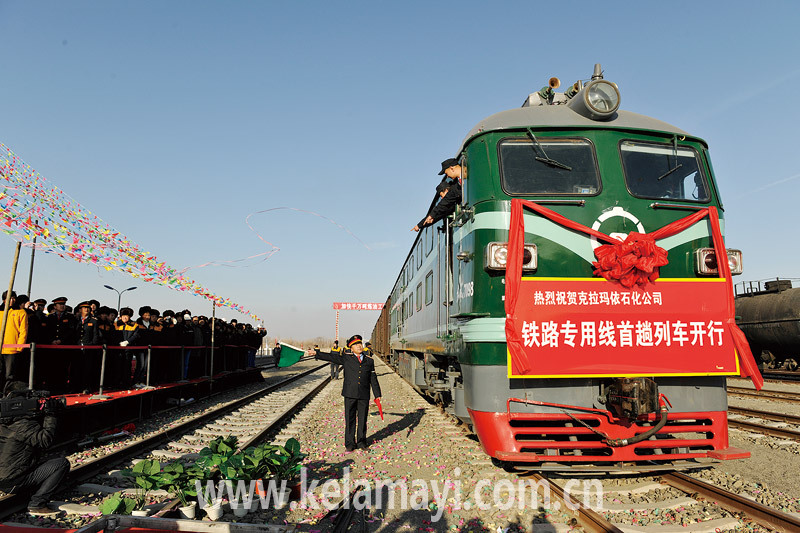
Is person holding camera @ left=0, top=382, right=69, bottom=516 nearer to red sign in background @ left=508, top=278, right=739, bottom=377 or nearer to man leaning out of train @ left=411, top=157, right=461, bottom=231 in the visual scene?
red sign in background @ left=508, top=278, right=739, bottom=377

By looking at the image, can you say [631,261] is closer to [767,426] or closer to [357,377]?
[357,377]

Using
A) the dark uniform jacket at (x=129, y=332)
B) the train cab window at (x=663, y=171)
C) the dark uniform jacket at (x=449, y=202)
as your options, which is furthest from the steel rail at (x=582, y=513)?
the dark uniform jacket at (x=129, y=332)

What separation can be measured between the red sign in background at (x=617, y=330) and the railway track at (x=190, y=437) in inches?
182

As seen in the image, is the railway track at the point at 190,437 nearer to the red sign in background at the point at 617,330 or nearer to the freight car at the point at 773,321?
the red sign in background at the point at 617,330

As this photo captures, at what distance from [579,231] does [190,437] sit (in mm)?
6936

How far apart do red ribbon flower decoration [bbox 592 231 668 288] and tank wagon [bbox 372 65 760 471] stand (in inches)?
0.5

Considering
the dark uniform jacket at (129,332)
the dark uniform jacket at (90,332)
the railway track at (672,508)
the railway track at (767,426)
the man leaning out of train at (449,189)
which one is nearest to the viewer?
the railway track at (672,508)

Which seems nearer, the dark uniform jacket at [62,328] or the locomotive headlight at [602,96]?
the locomotive headlight at [602,96]

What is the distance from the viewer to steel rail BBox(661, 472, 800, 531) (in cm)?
416

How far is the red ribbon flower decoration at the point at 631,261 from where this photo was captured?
517cm

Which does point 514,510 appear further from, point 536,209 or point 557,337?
point 536,209

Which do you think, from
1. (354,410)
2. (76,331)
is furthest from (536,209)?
(76,331)

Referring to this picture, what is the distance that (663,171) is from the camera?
5832 millimetres

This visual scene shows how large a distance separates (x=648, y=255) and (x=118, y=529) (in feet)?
17.1
